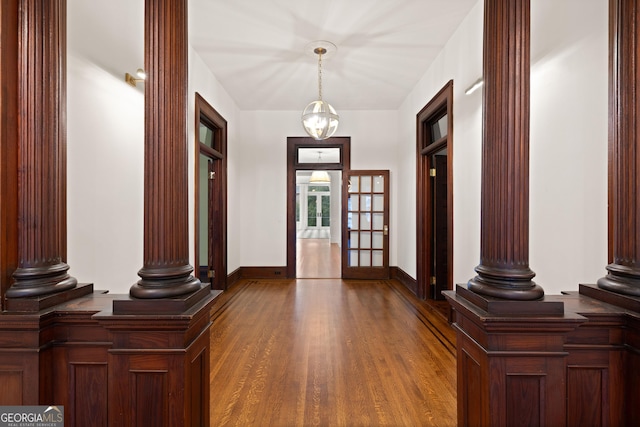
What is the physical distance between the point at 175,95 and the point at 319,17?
2.35 metres

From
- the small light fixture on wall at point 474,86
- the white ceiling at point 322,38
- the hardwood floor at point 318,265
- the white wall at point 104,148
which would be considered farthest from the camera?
the hardwood floor at point 318,265

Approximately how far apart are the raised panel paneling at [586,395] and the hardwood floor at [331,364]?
2.47ft

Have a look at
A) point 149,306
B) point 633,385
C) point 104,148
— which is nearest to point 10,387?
point 149,306

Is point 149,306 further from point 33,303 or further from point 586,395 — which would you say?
point 586,395

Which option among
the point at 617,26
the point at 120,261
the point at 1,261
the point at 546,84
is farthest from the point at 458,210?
the point at 1,261

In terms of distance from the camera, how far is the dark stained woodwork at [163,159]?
154 centimetres

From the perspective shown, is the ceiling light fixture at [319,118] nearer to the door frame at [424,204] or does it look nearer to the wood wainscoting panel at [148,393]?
the door frame at [424,204]

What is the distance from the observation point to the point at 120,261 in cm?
295

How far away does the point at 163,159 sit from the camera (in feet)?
5.09

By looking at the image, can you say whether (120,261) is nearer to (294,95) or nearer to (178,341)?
(178,341)

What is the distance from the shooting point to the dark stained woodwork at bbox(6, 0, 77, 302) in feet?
5.05

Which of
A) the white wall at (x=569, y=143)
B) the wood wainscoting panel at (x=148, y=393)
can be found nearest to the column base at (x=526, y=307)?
the white wall at (x=569, y=143)

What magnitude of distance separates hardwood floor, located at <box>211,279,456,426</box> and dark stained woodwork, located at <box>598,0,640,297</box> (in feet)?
4.20

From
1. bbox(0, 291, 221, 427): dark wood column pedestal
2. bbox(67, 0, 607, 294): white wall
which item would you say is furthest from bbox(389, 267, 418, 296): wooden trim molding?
bbox(0, 291, 221, 427): dark wood column pedestal
